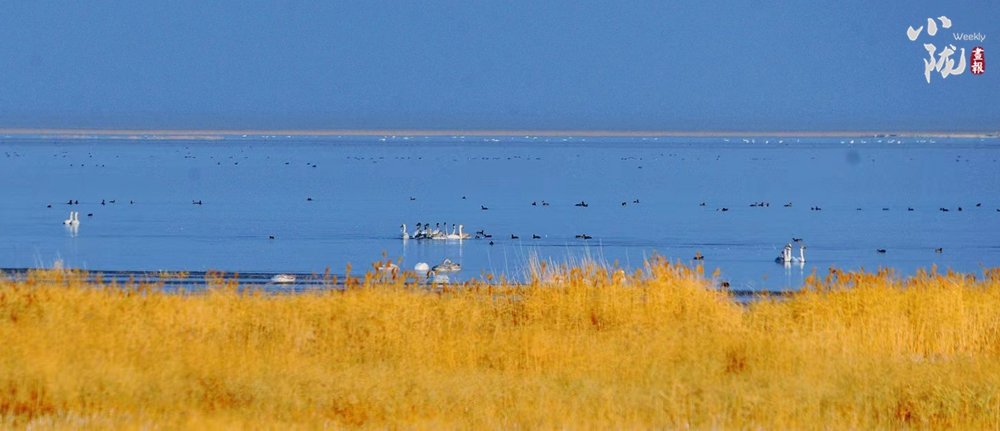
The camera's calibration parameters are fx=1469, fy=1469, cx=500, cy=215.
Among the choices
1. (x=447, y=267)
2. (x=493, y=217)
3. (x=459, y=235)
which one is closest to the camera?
(x=447, y=267)

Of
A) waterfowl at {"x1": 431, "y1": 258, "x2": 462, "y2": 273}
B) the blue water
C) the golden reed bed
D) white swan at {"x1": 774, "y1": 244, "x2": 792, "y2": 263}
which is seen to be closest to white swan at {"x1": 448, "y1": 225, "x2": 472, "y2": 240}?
the blue water

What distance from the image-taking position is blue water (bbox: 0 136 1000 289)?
31.5 metres

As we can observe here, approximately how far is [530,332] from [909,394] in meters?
3.91

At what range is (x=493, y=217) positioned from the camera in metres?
46.8

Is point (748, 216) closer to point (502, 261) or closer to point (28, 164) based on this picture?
point (502, 261)

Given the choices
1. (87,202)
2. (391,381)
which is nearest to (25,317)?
(391,381)

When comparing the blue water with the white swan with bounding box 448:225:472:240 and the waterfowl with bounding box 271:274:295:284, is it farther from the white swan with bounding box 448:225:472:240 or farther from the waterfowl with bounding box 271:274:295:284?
the waterfowl with bounding box 271:274:295:284

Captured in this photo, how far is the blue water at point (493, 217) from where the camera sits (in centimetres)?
3152

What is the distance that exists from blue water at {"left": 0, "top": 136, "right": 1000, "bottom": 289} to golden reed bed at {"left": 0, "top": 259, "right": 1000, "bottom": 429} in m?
2.25

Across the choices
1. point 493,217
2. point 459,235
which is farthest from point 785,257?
point 493,217

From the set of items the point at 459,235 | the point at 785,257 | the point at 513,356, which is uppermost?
the point at 459,235

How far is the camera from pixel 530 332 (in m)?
14.0

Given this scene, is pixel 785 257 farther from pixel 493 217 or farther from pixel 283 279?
pixel 493 217

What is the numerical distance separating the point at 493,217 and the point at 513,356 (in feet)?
111
